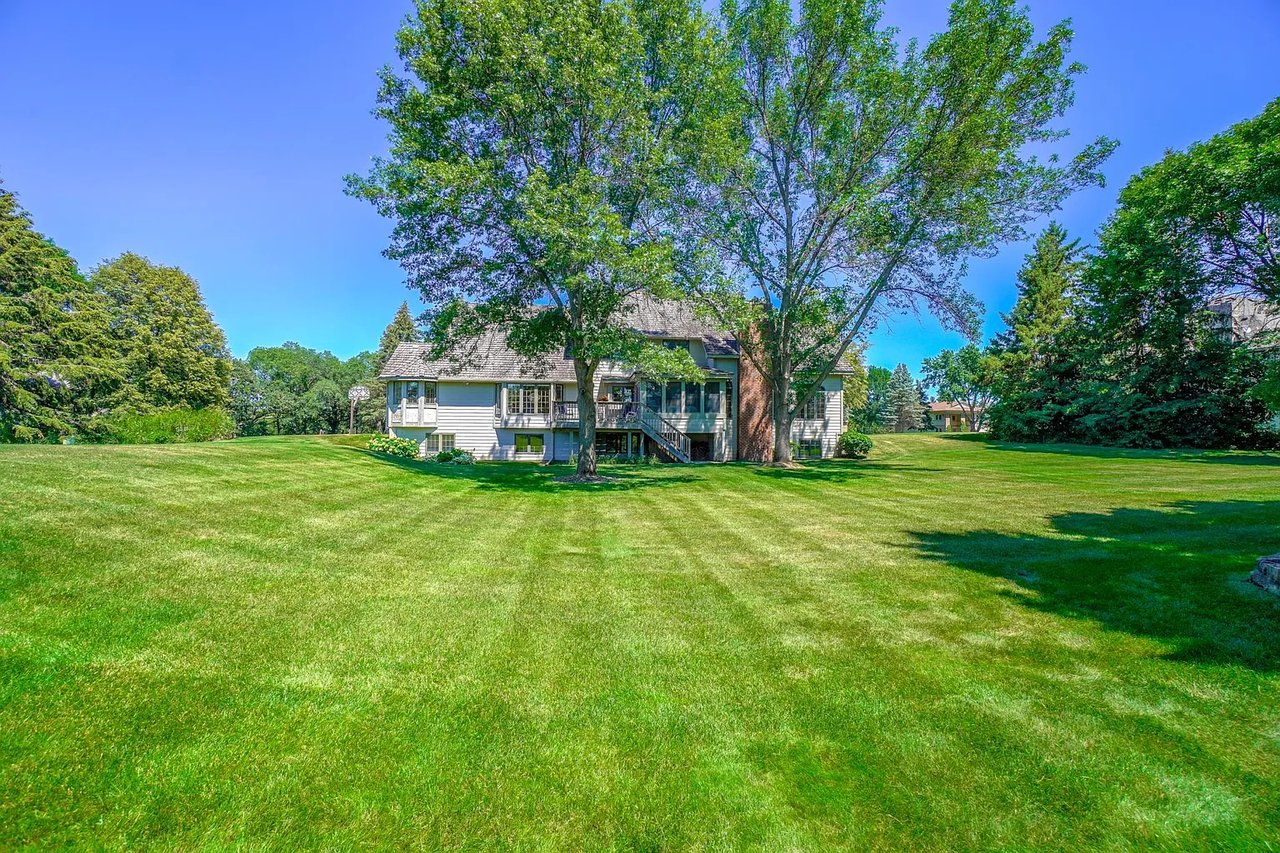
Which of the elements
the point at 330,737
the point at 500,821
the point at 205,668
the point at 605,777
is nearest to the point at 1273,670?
the point at 605,777

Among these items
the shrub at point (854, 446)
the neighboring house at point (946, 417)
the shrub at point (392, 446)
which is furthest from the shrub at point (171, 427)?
the neighboring house at point (946, 417)

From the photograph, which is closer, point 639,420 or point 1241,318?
point 639,420

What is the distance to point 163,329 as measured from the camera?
99.9ft

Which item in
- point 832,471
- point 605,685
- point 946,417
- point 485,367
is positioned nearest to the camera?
point 605,685

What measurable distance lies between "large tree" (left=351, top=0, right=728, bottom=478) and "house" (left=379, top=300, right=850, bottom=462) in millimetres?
10763

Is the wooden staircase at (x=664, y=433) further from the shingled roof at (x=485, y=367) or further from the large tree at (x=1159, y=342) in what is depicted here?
the large tree at (x=1159, y=342)

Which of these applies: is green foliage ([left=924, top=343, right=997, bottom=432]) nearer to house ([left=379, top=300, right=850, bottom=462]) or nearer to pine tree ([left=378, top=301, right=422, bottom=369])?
house ([left=379, top=300, right=850, bottom=462])

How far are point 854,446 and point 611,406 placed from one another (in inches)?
494

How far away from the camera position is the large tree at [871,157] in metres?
16.4

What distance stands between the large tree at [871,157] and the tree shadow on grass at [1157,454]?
10.4m

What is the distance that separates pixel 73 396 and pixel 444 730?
29.9 m

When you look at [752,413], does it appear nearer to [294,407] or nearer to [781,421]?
[781,421]

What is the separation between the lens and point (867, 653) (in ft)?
14.9

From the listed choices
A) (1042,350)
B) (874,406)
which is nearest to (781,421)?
(1042,350)
